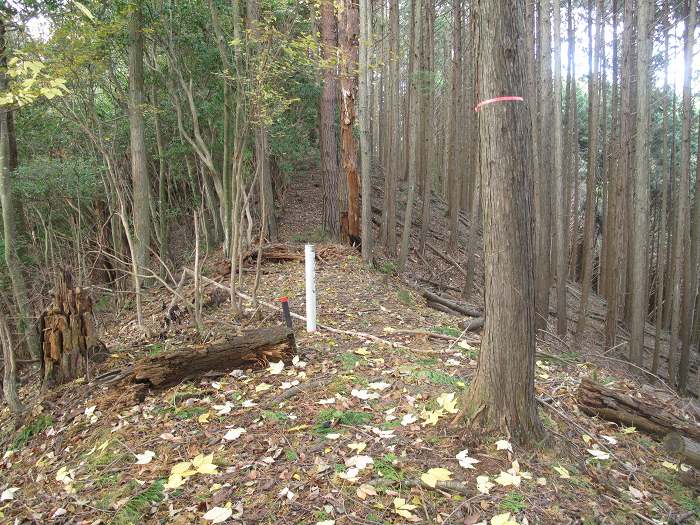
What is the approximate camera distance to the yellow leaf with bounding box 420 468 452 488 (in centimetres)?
269

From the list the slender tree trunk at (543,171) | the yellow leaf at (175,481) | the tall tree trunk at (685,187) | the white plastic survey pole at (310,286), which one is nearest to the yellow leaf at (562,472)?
the yellow leaf at (175,481)

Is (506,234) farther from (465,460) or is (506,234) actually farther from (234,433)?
(234,433)

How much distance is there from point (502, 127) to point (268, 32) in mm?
5359

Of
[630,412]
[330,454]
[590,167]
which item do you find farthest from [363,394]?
[590,167]

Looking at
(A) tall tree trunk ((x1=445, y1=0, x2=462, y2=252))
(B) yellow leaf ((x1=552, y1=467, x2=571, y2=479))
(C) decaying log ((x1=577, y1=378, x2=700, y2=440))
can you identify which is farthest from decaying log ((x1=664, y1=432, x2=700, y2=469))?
(A) tall tree trunk ((x1=445, y1=0, x2=462, y2=252))

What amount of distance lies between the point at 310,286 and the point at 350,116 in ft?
19.8

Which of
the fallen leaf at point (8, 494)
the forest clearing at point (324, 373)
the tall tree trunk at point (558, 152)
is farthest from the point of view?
the tall tree trunk at point (558, 152)

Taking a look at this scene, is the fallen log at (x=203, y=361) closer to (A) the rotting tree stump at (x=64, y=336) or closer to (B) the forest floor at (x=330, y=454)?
(B) the forest floor at (x=330, y=454)

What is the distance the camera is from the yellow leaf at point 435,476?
2.69 m

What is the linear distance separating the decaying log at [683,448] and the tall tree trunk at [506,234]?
134 centimetres

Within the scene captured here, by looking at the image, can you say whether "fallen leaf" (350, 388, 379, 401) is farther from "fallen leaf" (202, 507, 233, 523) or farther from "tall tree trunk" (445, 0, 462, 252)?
"tall tree trunk" (445, 0, 462, 252)

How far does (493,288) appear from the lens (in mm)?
3014

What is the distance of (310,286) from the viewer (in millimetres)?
4906

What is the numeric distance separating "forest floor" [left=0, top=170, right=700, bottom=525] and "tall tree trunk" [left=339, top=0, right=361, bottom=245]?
563cm
